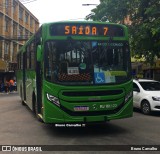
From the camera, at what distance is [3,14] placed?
4331cm

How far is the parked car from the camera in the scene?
13922 millimetres

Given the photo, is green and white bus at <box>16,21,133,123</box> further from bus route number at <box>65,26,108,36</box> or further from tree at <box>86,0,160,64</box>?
tree at <box>86,0,160,64</box>

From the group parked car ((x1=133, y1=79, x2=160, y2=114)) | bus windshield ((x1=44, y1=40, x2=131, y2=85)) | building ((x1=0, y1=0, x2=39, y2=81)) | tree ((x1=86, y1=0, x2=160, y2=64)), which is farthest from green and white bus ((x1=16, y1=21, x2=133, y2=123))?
building ((x1=0, y1=0, x2=39, y2=81))

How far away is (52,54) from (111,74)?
171 centimetres

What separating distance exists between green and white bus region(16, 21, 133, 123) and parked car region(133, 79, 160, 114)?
15.7 ft

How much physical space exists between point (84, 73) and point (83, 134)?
1.76 metres

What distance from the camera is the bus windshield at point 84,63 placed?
884cm

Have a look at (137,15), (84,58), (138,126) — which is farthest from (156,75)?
(84,58)

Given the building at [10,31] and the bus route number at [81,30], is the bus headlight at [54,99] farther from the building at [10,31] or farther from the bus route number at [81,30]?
the building at [10,31]

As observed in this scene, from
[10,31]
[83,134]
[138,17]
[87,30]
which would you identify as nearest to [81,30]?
[87,30]

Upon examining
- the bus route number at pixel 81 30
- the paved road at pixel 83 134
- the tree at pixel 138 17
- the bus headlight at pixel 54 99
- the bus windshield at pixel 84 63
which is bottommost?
the paved road at pixel 83 134

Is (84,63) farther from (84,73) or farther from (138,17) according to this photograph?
Result: (138,17)

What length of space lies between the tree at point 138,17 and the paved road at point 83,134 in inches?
293

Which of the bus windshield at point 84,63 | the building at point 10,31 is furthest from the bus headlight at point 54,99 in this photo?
the building at point 10,31
